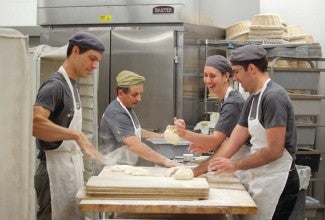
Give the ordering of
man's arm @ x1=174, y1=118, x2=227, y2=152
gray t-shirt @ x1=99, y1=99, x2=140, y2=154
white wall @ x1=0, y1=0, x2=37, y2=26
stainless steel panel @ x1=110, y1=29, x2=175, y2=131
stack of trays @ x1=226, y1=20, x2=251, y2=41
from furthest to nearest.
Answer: white wall @ x1=0, y1=0, x2=37, y2=26 < stack of trays @ x1=226, y1=20, x2=251, y2=41 < stainless steel panel @ x1=110, y1=29, x2=175, y2=131 < gray t-shirt @ x1=99, y1=99, x2=140, y2=154 < man's arm @ x1=174, y1=118, x2=227, y2=152

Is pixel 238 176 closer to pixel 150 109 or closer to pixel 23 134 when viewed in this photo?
pixel 23 134

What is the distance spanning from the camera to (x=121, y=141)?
3559 mm

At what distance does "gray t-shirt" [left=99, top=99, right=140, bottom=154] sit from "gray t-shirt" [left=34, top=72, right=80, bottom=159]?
2.46ft

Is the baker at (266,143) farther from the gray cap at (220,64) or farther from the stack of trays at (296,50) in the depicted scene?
the stack of trays at (296,50)

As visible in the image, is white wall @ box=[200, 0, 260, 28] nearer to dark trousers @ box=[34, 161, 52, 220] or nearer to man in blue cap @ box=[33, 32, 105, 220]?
man in blue cap @ box=[33, 32, 105, 220]

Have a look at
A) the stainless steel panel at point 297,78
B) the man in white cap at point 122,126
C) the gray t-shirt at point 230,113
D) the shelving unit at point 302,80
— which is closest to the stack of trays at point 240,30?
the shelving unit at point 302,80

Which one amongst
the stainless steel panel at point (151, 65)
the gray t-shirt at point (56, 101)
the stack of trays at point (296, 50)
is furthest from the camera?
the stainless steel panel at point (151, 65)

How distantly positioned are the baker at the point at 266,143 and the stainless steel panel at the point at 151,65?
1.97m

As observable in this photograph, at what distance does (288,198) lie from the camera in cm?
280

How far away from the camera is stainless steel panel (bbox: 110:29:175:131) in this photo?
480cm

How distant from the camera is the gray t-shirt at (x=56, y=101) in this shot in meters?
2.70

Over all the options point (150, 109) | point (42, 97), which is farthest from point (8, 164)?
point (150, 109)

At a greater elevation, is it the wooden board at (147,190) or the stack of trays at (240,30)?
the stack of trays at (240,30)

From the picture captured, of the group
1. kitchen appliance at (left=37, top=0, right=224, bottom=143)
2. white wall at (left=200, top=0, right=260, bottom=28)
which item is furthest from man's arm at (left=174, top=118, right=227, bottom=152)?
white wall at (left=200, top=0, right=260, bottom=28)
